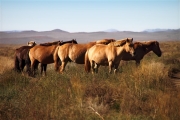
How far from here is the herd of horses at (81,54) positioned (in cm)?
1220

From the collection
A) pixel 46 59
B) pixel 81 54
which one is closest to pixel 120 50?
pixel 81 54

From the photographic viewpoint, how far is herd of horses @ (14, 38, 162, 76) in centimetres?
1220

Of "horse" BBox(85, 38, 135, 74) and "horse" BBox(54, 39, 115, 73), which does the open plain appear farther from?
"horse" BBox(54, 39, 115, 73)

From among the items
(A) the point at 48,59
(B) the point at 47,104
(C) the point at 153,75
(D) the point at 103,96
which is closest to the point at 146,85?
(C) the point at 153,75

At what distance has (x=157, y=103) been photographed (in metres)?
7.05

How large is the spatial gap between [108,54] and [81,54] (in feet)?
6.43

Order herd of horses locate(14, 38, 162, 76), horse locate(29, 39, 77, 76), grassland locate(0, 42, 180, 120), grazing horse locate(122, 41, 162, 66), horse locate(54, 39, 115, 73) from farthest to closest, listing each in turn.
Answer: grazing horse locate(122, 41, 162, 66) < horse locate(29, 39, 77, 76) < horse locate(54, 39, 115, 73) < herd of horses locate(14, 38, 162, 76) < grassland locate(0, 42, 180, 120)

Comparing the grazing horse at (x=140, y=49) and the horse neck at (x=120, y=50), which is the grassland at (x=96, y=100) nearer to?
the horse neck at (x=120, y=50)

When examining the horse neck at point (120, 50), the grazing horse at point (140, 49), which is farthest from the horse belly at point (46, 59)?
the grazing horse at point (140, 49)

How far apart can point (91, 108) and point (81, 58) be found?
6.83 meters

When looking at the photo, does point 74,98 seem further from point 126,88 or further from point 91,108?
point 126,88

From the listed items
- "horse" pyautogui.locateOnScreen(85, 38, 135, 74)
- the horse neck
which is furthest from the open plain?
the horse neck

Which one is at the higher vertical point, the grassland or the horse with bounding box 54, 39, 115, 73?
the horse with bounding box 54, 39, 115, 73

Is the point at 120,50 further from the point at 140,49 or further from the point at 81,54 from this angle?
the point at 140,49
